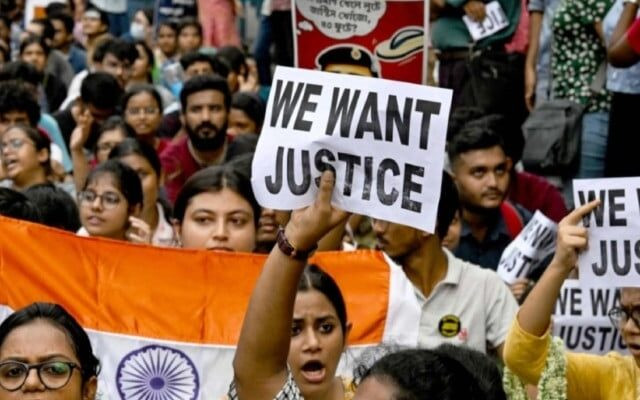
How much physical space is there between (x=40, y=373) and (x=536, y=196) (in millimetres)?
4573

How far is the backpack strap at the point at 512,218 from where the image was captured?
831cm

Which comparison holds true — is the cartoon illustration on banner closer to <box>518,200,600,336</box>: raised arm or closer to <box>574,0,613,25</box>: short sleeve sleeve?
<box>518,200,600,336</box>: raised arm

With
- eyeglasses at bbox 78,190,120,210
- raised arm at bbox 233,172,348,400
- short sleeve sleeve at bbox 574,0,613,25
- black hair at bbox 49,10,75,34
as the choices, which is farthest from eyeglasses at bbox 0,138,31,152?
black hair at bbox 49,10,75,34

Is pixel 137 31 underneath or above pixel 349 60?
underneath

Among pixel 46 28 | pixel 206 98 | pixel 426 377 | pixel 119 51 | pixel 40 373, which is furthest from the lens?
pixel 46 28

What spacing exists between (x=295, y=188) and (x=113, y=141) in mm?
5954

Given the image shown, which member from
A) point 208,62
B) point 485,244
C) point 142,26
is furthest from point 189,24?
point 485,244

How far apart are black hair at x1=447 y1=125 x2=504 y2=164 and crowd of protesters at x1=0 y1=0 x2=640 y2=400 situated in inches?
0.8

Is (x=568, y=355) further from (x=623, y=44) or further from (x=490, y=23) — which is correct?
(x=490, y=23)

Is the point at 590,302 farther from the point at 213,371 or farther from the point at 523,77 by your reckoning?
the point at 523,77

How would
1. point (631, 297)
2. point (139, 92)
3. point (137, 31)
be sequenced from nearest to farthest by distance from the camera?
point (631, 297) < point (139, 92) < point (137, 31)

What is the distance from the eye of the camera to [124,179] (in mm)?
8203

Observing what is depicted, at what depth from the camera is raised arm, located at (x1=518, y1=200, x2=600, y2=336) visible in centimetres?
524

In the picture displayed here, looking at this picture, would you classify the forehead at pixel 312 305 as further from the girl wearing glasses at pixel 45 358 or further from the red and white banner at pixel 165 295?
the red and white banner at pixel 165 295
